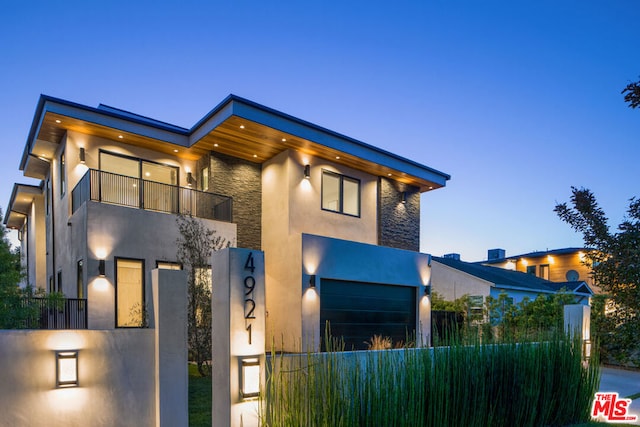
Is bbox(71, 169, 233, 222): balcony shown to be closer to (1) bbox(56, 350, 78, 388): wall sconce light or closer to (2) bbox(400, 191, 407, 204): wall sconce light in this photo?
(1) bbox(56, 350, 78, 388): wall sconce light

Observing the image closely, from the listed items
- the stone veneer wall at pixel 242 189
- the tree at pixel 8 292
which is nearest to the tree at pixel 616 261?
the tree at pixel 8 292

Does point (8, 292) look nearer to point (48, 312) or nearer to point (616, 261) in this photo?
point (48, 312)

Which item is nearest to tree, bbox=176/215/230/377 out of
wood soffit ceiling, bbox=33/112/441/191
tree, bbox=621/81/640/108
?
wood soffit ceiling, bbox=33/112/441/191

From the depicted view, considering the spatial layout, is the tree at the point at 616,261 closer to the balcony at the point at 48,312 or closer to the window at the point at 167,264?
the balcony at the point at 48,312

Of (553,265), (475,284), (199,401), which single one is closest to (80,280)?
(199,401)

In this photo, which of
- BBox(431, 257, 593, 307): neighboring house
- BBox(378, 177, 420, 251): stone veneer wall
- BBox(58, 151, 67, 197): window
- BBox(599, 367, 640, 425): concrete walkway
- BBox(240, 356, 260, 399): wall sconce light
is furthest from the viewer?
BBox(431, 257, 593, 307): neighboring house

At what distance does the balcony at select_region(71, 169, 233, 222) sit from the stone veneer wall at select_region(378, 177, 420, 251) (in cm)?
540

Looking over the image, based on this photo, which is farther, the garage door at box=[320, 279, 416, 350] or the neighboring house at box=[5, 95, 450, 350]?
the garage door at box=[320, 279, 416, 350]

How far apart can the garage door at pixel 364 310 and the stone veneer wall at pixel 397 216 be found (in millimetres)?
1981

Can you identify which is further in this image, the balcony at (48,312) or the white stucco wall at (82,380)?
the balcony at (48,312)

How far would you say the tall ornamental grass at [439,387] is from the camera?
3.93 meters

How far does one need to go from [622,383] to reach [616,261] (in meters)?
8.88

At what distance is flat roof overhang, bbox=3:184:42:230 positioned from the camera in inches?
608

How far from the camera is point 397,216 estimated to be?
15.0 m
